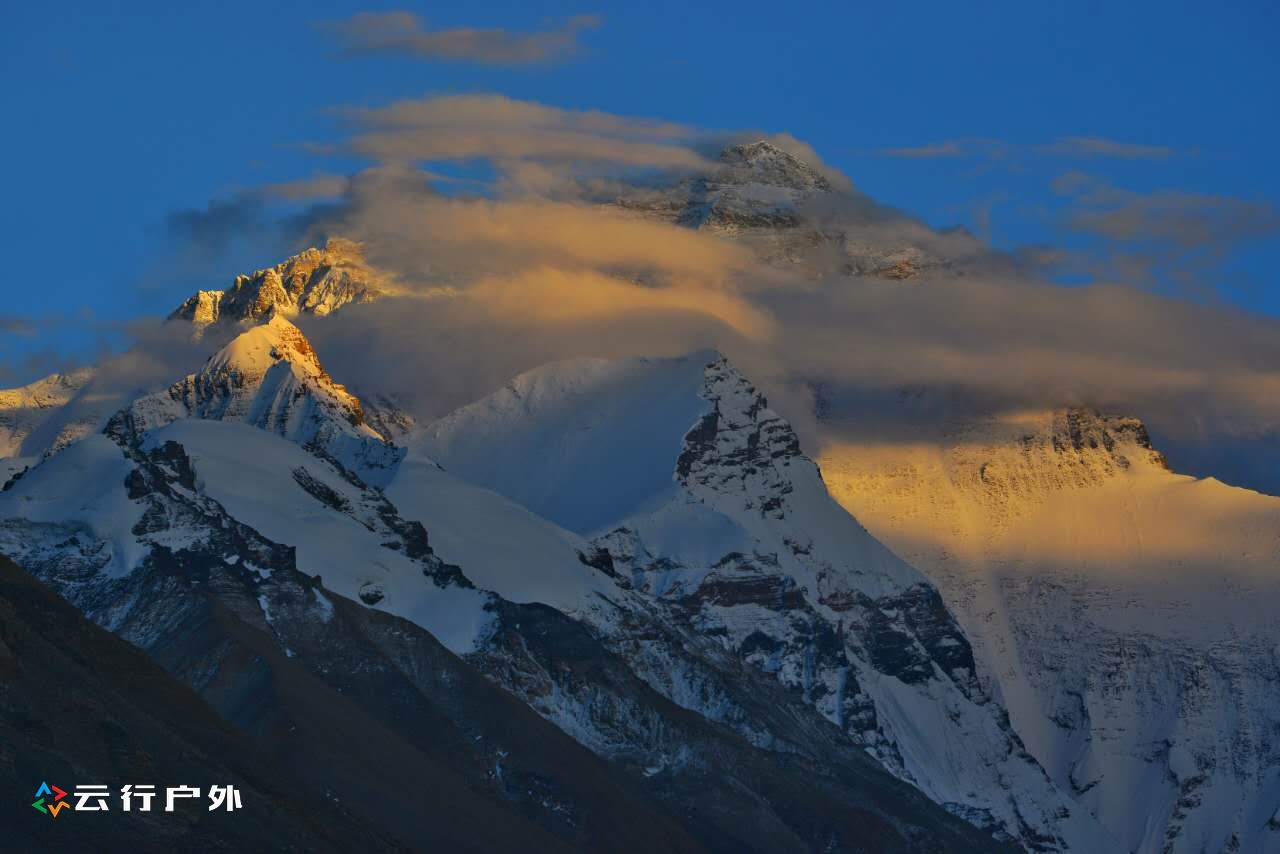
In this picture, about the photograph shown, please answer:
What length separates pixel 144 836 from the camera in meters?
198

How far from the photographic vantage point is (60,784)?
198875 mm

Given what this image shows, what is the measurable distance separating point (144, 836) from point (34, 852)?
10.7 meters

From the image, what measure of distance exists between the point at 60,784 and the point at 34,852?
11.2 meters

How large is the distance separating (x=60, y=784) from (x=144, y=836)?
4845 millimetres

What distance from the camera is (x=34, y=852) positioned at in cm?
18788
